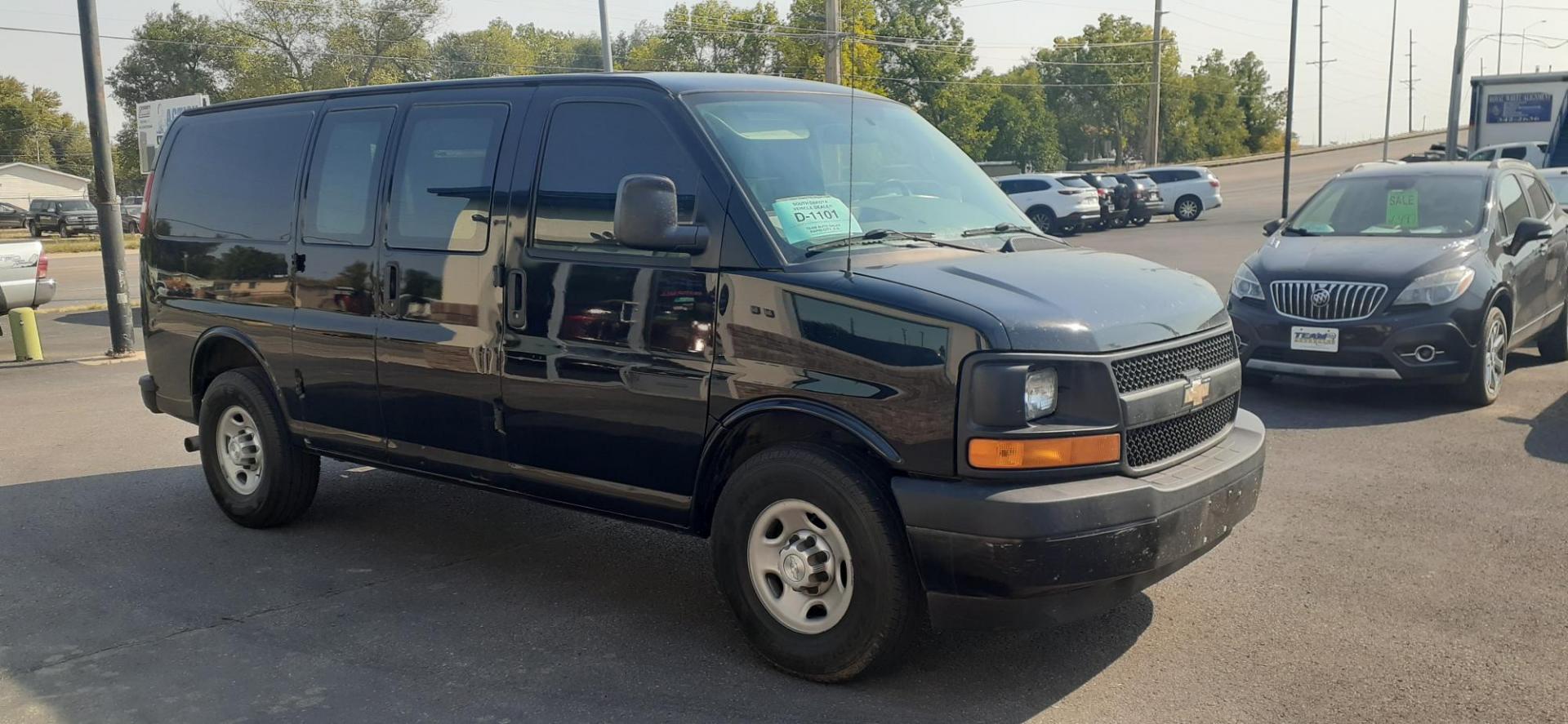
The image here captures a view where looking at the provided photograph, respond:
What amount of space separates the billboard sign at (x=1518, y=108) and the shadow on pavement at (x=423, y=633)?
3056 centimetres

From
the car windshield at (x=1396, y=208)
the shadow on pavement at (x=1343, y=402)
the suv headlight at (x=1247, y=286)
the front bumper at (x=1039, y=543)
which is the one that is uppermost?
the car windshield at (x=1396, y=208)

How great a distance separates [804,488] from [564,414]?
1.19 m

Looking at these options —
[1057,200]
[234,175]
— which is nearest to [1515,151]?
[1057,200]

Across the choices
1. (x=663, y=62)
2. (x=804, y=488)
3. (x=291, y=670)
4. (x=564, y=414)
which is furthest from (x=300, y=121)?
(x=663, y=62)

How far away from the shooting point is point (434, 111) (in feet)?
17.7

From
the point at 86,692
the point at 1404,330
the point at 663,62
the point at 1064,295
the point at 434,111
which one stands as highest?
the point at 663,62

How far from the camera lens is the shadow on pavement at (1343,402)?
8523mm

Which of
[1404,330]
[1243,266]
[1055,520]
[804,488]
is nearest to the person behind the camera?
[1055,520]

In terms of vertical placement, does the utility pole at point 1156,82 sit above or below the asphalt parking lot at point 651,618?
above

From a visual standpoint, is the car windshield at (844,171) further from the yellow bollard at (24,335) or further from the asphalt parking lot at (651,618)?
the yellow bollard at (24,335)

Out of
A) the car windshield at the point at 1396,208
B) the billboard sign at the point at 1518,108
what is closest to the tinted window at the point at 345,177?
the car windshield at the point at 1396,208

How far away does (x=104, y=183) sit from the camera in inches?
515

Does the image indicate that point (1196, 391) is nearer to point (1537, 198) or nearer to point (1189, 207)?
point (1537, 198)

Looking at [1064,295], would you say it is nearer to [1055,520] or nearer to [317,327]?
[1055,520]
